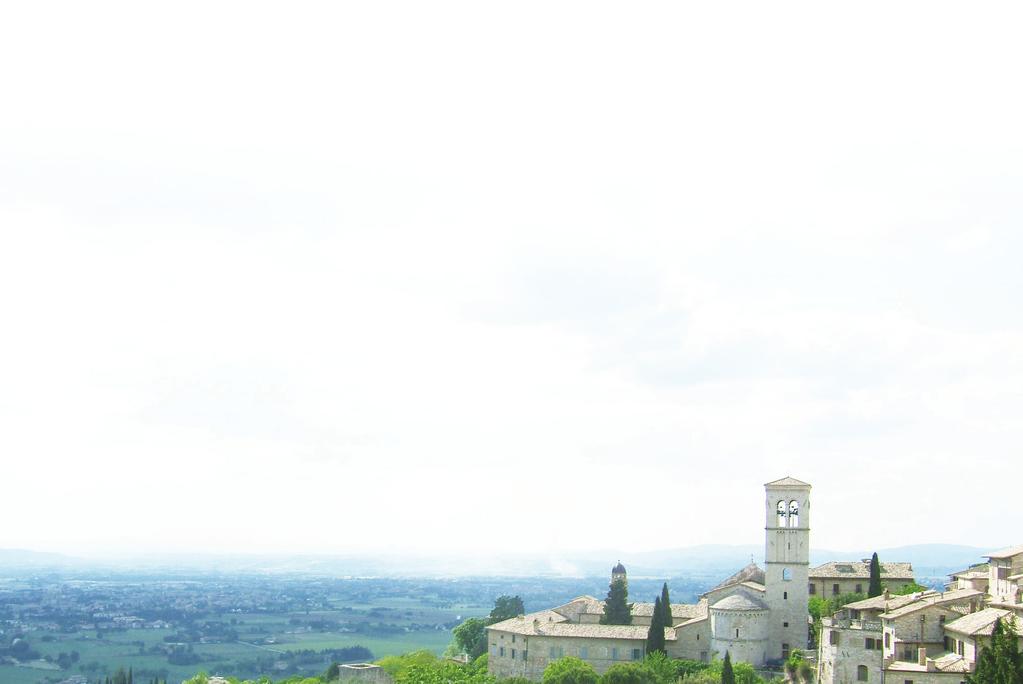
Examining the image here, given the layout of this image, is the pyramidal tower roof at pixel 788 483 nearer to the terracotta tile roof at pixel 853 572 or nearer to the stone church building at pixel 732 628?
the stone church building at pixel 732 628

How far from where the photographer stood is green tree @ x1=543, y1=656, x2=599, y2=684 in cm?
5825

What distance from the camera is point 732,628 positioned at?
59.8 meters

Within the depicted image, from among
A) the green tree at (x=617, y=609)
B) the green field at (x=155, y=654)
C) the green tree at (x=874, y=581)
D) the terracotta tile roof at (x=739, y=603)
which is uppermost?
the green tree at (x=874, y=581)

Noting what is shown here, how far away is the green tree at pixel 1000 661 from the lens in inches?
1590

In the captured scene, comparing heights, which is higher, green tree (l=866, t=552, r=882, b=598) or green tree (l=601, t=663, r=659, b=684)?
green tree (l=866, t=552, r=882, b=598)

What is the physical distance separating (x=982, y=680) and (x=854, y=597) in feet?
78.8

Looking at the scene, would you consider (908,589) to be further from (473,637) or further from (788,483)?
(473,637)

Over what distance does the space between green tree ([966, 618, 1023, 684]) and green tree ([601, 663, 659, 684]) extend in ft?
59.8

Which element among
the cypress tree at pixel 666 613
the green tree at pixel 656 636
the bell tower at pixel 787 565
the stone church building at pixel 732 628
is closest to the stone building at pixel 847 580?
the stone church building at pixel 732 628

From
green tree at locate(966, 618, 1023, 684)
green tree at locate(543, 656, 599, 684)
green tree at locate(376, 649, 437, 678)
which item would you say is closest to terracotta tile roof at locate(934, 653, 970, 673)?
green tree at locate(966, 618, 1023, 684)

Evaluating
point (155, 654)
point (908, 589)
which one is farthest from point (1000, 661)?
point (155, 654)

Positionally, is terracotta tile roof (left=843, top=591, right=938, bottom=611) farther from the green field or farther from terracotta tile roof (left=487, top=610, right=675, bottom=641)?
the green field

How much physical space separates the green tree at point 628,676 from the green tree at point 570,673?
90 cm

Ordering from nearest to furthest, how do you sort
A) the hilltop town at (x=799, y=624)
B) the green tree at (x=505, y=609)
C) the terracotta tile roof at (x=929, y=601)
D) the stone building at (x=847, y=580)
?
1. the hilltop town at (x=799, y=624)
2. the terracotta tile roof at (x=929, y=601)
3. the stone building at (x=847, y=580)
4. the green tree at (x=505, y=609)
